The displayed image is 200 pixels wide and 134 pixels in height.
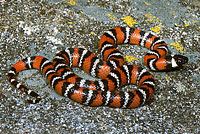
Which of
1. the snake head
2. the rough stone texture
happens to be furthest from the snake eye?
the rough stone texture

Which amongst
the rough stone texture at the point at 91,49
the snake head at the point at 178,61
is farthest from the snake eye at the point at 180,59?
the rough stone texture at the point at 91,49

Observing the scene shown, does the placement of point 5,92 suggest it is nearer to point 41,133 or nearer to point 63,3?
point 41,133

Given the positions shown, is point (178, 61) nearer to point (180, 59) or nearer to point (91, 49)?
point (180, 59)

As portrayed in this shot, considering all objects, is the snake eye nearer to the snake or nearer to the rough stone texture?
the snake

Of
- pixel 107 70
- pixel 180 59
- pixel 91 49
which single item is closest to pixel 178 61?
pixel 180 59

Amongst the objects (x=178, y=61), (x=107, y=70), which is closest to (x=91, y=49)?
(x=107, y=70)

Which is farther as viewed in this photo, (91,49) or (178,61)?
(91,49)

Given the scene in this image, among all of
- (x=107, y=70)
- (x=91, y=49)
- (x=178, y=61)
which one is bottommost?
(x=107, y=70)

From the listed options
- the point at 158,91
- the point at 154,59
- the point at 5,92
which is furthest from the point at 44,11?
the point at 158,91

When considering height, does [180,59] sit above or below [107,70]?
above
